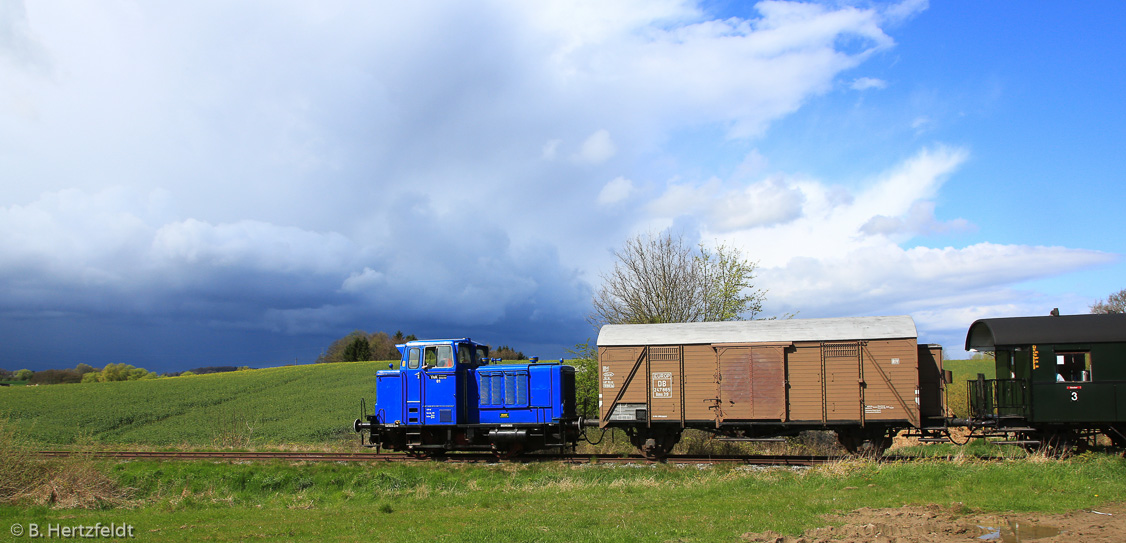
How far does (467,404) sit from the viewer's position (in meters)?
19.4

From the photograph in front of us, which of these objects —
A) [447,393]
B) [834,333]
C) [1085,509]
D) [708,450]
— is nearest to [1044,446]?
[834,333]

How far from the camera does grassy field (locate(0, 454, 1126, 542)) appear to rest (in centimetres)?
1042

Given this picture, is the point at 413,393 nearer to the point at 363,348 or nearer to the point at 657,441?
the point at 657,441

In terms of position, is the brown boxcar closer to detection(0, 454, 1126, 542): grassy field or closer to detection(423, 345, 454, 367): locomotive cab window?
detection(0, 454, 1126, 542): grassy field

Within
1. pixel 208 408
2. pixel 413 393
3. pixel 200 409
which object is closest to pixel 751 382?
pixel 413 393

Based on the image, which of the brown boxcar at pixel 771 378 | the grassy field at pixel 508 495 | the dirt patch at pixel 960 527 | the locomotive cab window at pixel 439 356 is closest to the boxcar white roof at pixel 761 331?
the brown boxcar at pixel 771 378

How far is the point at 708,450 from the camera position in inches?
803

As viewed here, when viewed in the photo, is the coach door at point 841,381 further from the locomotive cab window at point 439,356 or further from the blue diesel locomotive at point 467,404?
the locomotive cab window at point 439,356

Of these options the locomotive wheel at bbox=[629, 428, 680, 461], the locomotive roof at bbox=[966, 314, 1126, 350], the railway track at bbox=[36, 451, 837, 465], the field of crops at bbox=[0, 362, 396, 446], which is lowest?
the field of crops at bbox=[0, 362, 396, 446]

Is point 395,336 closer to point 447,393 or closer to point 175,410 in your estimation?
point 175,410

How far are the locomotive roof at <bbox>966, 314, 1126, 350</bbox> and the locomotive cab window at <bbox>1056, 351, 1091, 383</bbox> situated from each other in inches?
14.8

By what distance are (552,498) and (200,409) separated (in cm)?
3416

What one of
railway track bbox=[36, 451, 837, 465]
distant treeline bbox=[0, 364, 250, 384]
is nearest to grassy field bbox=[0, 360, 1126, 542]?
railway track bbox=[36, 451, 837, 465]

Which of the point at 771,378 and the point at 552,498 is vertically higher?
the point at 771,378
